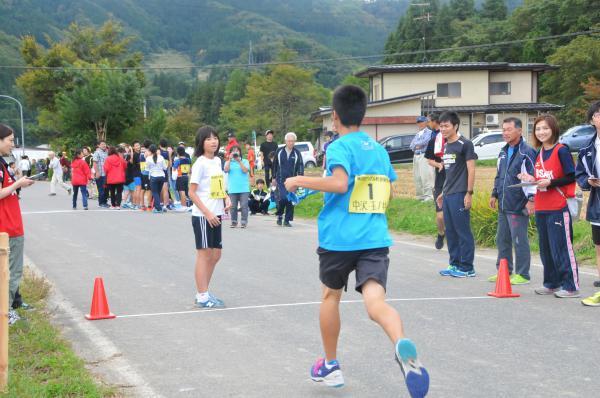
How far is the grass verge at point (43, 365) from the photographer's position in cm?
551

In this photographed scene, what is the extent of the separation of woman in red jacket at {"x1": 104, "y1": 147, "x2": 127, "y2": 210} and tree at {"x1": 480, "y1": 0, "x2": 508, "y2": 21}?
83.6 m

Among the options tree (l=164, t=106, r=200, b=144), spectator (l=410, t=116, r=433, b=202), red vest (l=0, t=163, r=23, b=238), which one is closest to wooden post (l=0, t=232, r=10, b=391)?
red vest (l=0, t=163, r=23, b=238)

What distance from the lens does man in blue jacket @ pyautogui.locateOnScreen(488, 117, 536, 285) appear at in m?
9.31

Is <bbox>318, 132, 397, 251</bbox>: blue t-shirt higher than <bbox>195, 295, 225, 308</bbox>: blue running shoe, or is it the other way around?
<bbox>318, 132, 397, 251</bbox>: blue t-shirt

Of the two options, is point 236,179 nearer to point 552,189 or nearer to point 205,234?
point 205,234

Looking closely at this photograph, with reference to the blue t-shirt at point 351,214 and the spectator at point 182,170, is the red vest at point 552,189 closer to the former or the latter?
the blue t-shirt at point 351,214

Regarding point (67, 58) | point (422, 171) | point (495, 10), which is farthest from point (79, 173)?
point (495, 10)

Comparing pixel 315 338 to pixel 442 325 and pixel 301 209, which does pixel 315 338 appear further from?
pixel 301 209

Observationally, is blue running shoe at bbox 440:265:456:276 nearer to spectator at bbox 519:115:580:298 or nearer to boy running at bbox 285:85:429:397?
spectator at bbox 519:115:580:298

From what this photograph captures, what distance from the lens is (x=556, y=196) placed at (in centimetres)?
870

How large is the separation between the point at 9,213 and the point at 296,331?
2.91 m

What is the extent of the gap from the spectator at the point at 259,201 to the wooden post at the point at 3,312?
15.1 metres

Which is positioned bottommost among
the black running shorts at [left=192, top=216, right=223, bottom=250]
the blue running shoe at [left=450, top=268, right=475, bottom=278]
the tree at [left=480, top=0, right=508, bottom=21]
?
the blue running shoe at [left=450, top=268, right=475, bottom=278]

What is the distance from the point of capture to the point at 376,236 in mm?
5254
